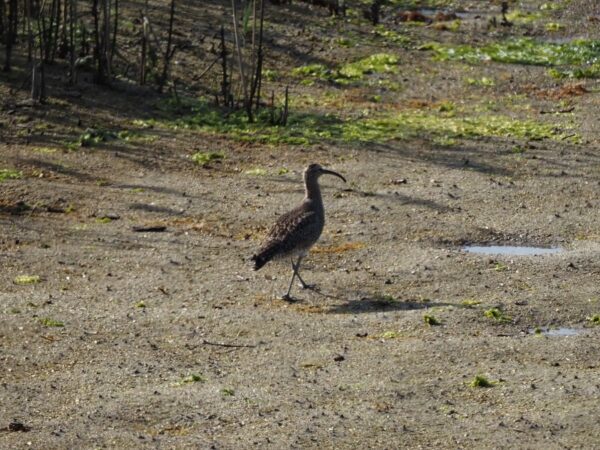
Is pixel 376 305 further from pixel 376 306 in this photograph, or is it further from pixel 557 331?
pixel 557 331

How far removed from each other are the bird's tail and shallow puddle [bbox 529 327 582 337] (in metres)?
2.55

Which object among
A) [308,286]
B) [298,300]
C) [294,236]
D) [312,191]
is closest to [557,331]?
[298,300]

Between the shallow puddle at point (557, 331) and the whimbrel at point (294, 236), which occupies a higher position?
the whimbrel at point (294, 236)

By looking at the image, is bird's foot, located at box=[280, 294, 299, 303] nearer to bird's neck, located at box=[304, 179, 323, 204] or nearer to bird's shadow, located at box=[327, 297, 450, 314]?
bird's shadow, located at box=[327, 297, 450, 314]


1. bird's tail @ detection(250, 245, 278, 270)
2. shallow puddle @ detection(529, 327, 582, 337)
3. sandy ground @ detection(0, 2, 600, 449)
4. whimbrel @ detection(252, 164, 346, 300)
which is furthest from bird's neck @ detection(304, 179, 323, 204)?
shallow puddle @ detection(529, 327, 582, 337)

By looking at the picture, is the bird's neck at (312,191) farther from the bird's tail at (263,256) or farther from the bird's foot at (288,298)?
the bird's foot at (288,298)

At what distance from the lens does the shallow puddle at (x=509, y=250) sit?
48.2ft

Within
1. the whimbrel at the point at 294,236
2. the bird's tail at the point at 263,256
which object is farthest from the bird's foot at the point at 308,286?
the bird's tail at the point at 263,256

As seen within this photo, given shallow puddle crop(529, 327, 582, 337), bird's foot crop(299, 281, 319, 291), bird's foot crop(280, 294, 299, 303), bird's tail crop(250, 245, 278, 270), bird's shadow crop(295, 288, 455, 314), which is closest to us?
shallow puddle crop(529, 327, 582, 337)

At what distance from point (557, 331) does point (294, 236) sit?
267 cm

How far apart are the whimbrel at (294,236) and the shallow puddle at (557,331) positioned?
92.4 inches

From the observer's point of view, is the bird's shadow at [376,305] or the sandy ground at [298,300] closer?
the sandy ground at [298,300]

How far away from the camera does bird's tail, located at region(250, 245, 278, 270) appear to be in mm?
13477

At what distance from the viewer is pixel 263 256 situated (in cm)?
1350
